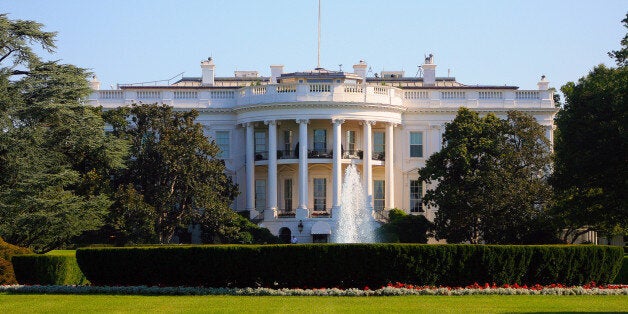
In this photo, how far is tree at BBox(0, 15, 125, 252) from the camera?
144 feet

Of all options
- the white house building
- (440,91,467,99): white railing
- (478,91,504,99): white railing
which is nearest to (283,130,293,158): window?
the white house building

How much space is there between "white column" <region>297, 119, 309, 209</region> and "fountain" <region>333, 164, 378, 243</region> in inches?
82.3

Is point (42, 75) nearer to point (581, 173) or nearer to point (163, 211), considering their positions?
point (163, 211)

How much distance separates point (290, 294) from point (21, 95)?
689 inches

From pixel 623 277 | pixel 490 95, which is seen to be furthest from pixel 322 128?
pixel 623 277

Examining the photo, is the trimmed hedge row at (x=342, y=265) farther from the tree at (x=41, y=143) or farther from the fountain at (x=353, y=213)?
the fountain at (x=353, y=213)

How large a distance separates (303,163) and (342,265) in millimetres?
34313

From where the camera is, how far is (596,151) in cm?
4544

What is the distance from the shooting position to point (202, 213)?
197ft

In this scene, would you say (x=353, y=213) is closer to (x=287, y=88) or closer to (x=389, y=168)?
(x=389, y=168)

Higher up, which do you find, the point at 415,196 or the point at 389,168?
the point at 389,168

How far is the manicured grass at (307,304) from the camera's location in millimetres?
28234

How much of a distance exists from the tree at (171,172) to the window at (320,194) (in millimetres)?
11260

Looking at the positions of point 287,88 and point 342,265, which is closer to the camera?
point 342,265
